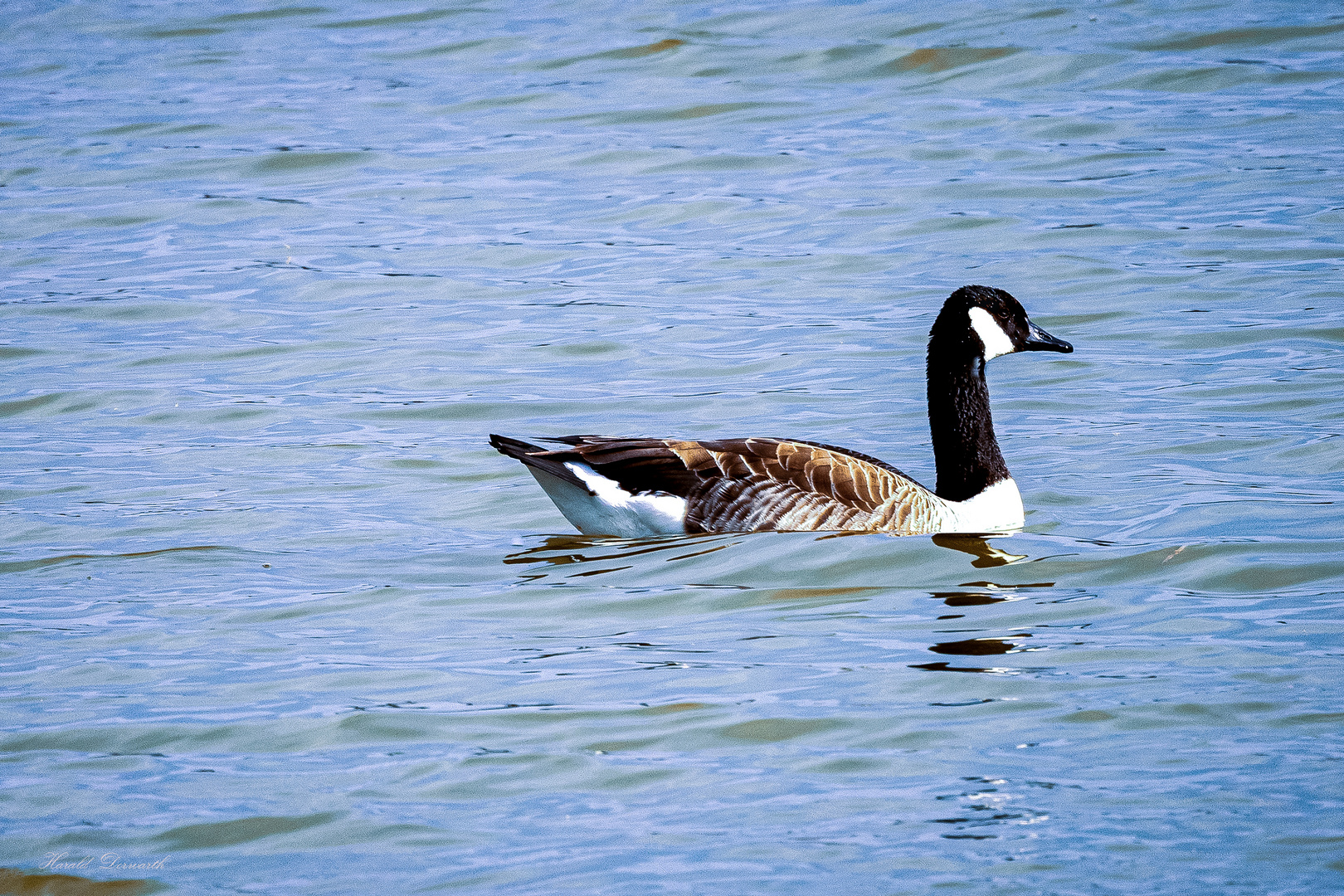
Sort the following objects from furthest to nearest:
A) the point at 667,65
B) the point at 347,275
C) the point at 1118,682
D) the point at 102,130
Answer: the point at 667,65 < the point at 102,130 < the point at 347,275 < the point at 1118,682

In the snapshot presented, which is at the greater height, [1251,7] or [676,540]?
[1251,7]

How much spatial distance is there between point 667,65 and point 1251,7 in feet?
22.5

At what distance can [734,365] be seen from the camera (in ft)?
Answer: 37.7

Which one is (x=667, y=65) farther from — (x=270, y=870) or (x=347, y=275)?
(x=270, y=870)

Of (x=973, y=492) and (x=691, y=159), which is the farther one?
(x=691, y=159)

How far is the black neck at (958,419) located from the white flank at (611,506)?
1.39 metres

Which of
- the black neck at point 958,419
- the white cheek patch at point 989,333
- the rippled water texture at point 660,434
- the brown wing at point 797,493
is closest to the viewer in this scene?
the rippled water texture at point 660,434

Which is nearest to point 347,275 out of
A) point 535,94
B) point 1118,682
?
point 535,94

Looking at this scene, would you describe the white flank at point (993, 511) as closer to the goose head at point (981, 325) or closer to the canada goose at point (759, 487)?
the canada goose at point (759, 487)

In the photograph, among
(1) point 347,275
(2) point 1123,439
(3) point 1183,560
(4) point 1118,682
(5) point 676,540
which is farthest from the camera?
(1) point 347,275
